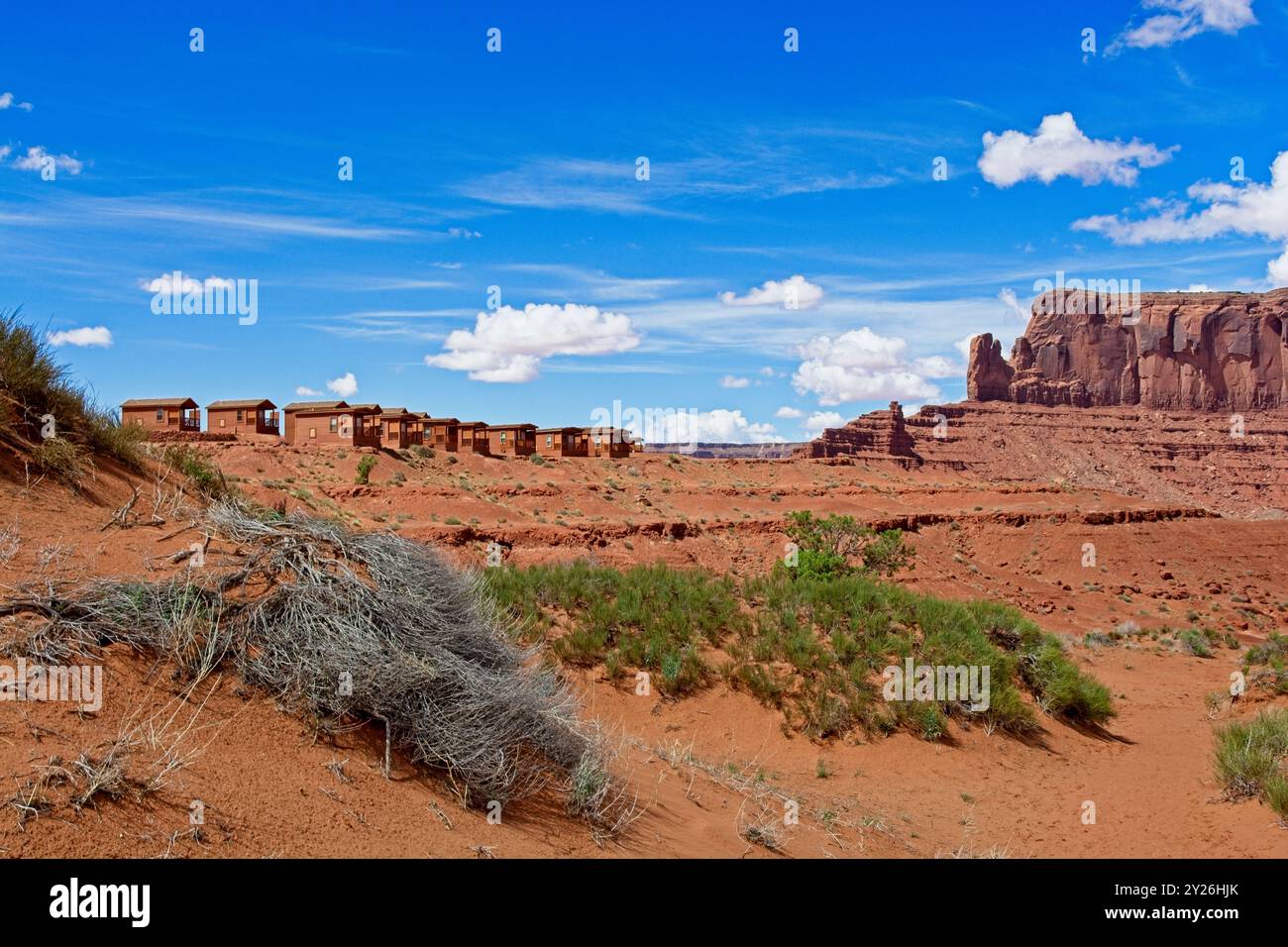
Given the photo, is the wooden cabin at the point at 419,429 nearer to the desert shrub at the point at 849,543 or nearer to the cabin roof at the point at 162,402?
the cabin roof at the point at 162,402

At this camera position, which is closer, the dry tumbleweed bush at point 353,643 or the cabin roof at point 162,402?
the dry tumbleweed bush at point 353,643

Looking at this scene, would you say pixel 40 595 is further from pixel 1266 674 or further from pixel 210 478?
pixel 1266 674

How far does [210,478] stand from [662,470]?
54726mm

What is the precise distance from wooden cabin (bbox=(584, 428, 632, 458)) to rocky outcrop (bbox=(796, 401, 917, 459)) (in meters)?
35.1

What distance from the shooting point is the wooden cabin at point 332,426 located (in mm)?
49312

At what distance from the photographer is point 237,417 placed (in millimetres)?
50062

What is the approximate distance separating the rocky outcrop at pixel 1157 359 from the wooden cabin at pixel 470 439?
87493 millimetres

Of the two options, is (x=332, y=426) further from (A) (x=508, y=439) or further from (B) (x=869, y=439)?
(B) (x=869, y=439)

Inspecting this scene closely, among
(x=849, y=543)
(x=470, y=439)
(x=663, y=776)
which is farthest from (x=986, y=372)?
(x=663, y=776)

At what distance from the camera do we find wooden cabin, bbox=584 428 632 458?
2591 inches

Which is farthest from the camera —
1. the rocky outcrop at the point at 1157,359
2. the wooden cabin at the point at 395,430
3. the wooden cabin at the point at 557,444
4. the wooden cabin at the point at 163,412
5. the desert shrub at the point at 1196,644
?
the rocky outcrop at the point at 1157,359

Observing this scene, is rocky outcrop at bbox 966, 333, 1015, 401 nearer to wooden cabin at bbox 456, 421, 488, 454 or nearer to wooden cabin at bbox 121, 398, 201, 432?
wooden cabin at bbox 456, 421, 488, 454

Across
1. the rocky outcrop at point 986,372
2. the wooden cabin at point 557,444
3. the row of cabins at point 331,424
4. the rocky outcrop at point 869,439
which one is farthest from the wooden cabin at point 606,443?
the rocky outcrop at point 986,372
